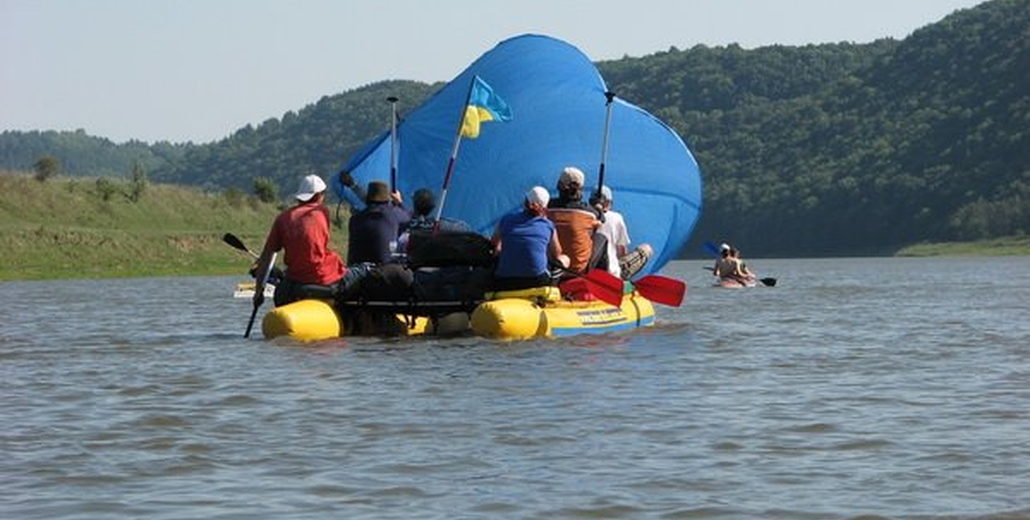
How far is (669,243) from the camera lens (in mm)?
28125

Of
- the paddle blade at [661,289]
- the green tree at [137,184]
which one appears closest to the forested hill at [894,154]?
the green tree at [137,184]

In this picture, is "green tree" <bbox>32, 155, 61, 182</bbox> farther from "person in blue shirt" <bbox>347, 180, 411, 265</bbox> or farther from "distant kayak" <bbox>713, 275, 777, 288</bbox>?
"person in blue shirt" <bbox>347, 180, 411, 265</bbox>

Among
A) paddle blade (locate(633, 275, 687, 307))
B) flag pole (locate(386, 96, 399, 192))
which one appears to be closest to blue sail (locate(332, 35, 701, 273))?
flag pole (locate(386, 96, 399, 192))

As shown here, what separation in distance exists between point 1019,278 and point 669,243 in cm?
2547

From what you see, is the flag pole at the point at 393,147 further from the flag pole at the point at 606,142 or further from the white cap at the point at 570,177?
the white cap at the point at 570,177

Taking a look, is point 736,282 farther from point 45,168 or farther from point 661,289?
point 45,168

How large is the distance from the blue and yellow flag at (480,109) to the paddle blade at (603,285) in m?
4.74

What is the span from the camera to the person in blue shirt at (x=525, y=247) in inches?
798

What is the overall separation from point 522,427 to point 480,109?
13.9 metres

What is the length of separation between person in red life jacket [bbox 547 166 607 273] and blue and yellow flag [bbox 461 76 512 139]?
13.3 feet

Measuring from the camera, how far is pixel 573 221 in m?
21.7

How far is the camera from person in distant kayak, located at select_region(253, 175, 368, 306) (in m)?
19.9

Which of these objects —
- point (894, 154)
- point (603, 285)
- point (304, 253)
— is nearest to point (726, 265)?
point (603, 285)

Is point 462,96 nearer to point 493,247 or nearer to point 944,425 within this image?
point 493,247
